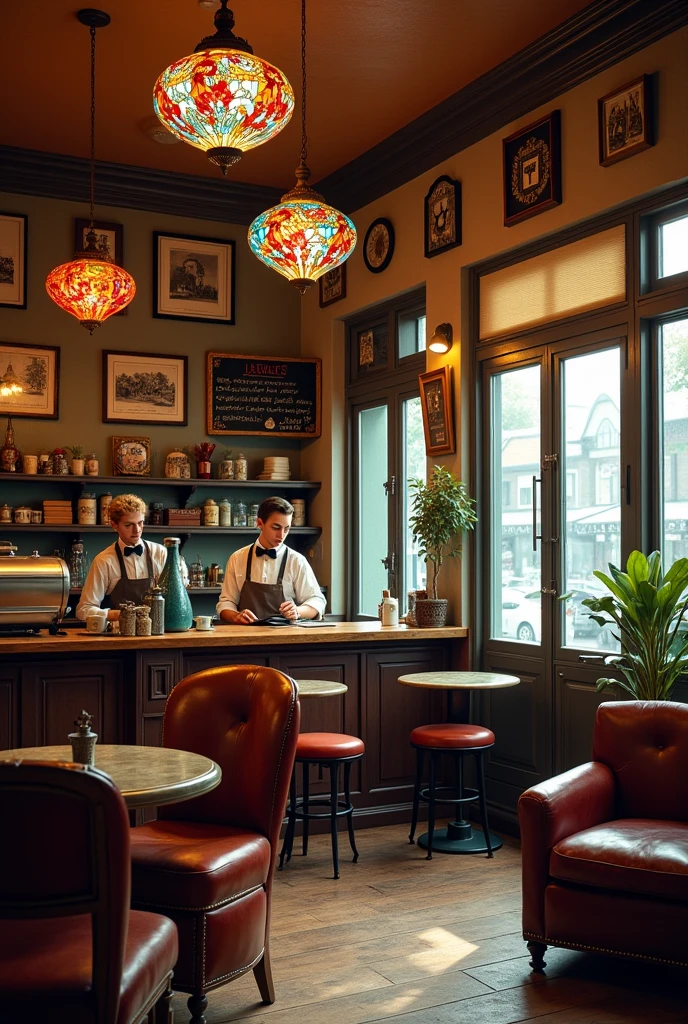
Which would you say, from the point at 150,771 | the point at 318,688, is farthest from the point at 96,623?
the point at 150,771

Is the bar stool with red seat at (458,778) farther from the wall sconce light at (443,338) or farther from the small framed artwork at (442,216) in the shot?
the small framed artwork at (442,216)

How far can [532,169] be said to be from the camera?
17.5 feet

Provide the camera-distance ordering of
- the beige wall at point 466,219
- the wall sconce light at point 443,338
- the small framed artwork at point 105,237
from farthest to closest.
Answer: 1. the small framed artwork at point 105,237
2. the wall sconce light at point 443,338
3. the beige wall at point 466,219

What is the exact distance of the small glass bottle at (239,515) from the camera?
7.52 m

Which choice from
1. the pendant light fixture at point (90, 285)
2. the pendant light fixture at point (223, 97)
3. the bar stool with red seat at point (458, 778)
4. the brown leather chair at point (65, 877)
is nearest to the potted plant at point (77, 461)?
the pendant light fixture at point (90, 285)

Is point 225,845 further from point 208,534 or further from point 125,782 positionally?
point 208,534

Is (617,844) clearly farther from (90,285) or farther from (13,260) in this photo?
(13,260)

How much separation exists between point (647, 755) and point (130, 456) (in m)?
4.46

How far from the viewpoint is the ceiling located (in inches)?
197

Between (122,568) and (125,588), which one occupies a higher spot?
(122,568)

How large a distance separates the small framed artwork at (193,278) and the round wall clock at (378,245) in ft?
3.89

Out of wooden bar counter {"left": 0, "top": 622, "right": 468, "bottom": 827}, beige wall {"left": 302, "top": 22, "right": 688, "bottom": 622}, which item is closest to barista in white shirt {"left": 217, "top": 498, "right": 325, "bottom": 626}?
wooden bar counter {"left": 0, "top": 622, "right": 468, "bottom": 827}

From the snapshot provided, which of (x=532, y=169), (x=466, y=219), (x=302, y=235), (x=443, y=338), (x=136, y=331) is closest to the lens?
(x=302, y=235)

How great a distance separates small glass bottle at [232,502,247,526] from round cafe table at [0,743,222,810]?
442 centimetres
